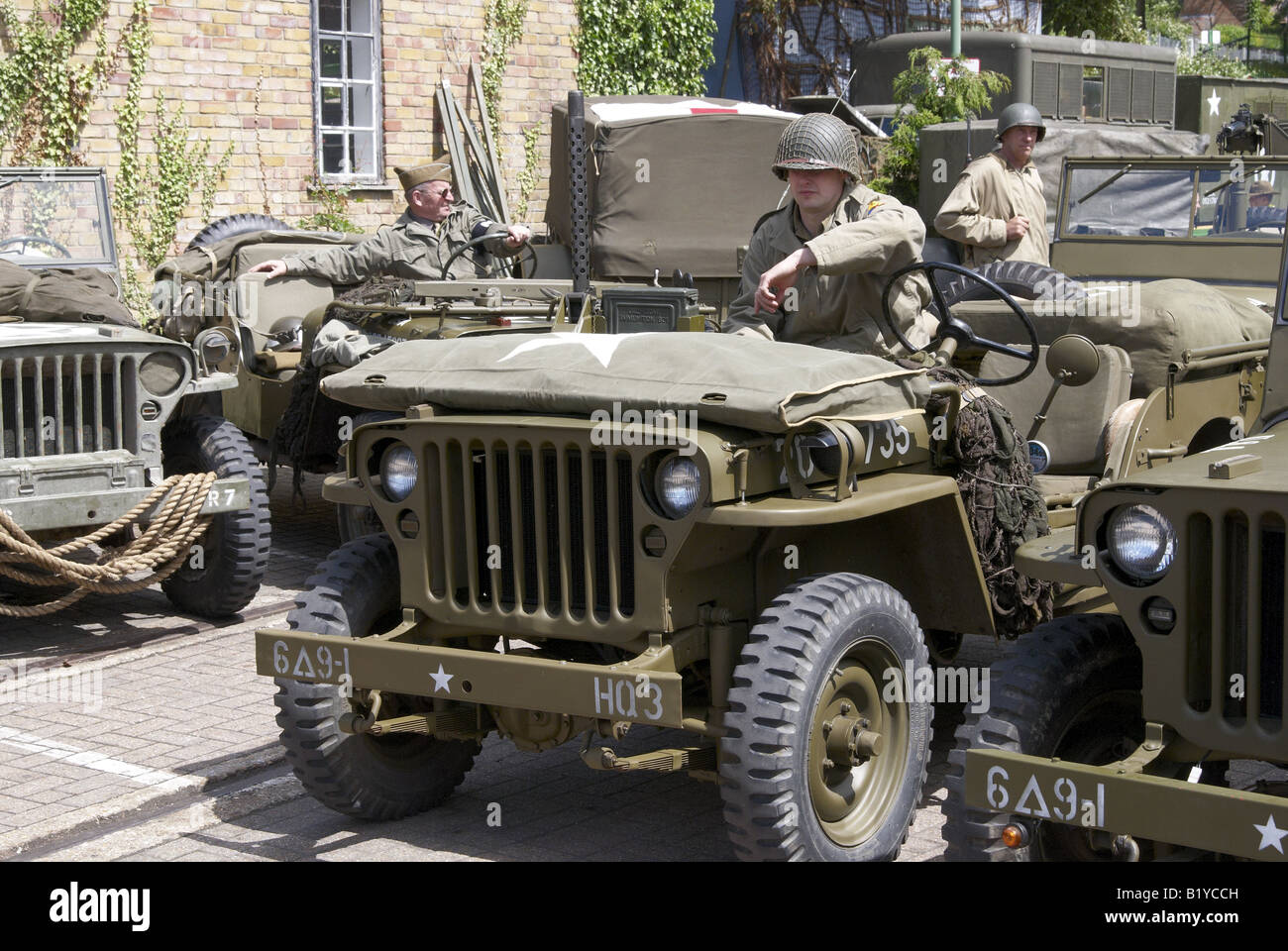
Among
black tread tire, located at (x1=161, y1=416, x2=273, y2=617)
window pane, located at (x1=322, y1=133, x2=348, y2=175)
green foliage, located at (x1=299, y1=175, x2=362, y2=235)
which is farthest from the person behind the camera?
window pane, located at (x1=322, y1=133, x2=348, y2=175)

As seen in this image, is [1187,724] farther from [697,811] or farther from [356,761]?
[356,761]

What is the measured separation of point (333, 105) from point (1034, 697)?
38.1 feet

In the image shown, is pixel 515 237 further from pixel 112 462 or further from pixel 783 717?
pixel 783 717

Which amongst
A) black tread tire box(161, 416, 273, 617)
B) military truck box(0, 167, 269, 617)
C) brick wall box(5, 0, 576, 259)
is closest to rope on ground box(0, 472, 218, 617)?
military truck box(0, 167, 269, 617)

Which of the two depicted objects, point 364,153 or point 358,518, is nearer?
point 358,518

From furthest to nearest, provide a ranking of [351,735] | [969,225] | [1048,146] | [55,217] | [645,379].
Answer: [1048,146], [55,217], [969,225], [351,735], [645,379]

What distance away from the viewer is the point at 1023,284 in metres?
5.79

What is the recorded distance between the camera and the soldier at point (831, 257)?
4926 millimetres

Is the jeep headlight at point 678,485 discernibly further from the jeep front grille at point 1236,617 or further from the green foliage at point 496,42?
the green foliage at point 496,42

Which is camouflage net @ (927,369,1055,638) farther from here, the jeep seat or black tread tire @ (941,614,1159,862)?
black tread tire @ (941,614,1159,862)

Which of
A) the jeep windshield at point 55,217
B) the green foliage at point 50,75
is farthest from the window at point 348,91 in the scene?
the jeep windshield at point 55,217

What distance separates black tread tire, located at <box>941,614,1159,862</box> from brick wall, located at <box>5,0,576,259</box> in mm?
10550

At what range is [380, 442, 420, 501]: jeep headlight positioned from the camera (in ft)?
13.8

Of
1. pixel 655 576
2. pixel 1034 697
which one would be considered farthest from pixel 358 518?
pixel 1034 697
